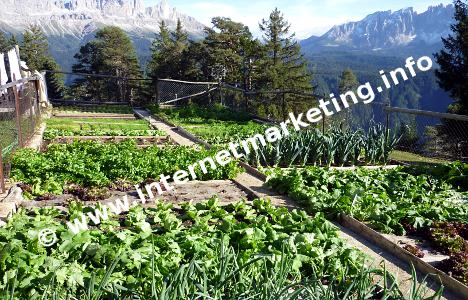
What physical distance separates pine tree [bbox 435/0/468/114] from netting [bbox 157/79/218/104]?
15.9m

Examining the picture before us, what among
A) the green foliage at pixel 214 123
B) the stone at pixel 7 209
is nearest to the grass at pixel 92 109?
the green foliage at pixel 214 123

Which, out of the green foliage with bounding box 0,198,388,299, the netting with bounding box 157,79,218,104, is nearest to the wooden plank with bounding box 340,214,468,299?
the green foliage with bounding box 0,198,388,299

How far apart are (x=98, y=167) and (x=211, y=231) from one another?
315 cm

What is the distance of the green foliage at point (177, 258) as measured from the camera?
2811mm

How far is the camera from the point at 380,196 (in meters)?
6.11

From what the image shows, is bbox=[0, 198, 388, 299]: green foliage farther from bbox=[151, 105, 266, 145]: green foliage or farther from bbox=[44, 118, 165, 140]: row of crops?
bbox=[44, 118, 165, 140]: row of crops

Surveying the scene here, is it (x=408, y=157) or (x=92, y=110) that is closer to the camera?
(x=408, y=157)

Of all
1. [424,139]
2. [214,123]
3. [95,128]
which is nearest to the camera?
[424,139]

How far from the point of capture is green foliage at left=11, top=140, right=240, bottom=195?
6.72 metres

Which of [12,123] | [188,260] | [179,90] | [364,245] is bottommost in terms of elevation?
[364,245]

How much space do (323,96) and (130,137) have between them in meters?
4.61

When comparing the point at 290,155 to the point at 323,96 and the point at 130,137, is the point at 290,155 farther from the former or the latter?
the point at 130,137

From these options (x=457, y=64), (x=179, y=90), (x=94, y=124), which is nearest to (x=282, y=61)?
(x=457, y=64)

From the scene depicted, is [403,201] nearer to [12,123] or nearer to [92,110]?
[12,123]
